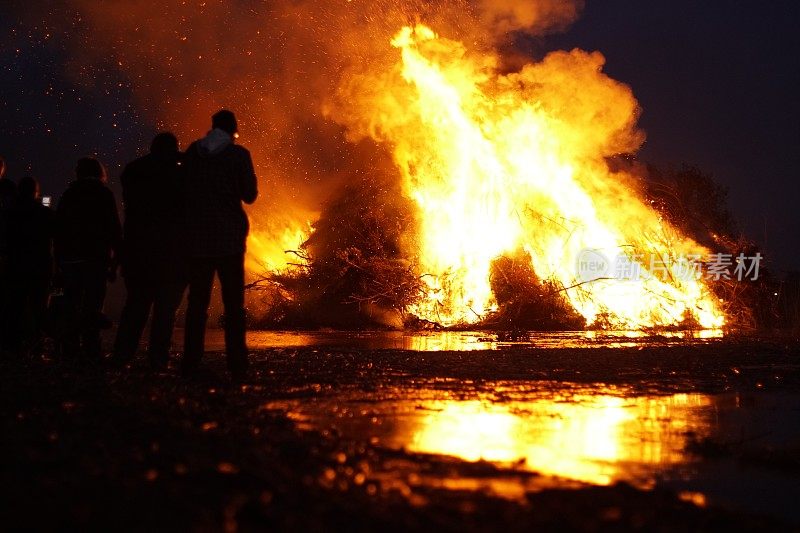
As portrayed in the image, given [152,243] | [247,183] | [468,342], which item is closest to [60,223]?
[152,243]

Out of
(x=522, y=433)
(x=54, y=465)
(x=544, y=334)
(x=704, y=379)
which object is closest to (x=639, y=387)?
(x=704, y=379)

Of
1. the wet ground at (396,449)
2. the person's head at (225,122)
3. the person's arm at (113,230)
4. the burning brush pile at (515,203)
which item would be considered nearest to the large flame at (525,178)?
the burning brush pile at (515,203)

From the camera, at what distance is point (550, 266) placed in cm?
1677

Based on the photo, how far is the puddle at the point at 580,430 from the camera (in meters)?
3.33

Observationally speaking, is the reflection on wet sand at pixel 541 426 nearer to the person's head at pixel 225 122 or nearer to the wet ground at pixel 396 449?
the wet ground at pixel 396 449

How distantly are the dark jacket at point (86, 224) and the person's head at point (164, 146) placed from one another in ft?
2.69

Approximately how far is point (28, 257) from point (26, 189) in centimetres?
70

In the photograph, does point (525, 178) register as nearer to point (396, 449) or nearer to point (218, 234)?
point (218, 234)

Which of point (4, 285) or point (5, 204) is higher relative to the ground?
point (5, 204)

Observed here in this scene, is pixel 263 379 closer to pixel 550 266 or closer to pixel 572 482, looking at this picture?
pixel 572 482

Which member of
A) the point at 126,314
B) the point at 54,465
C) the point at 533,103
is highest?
the point at 533,103

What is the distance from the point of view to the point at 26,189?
8180mm

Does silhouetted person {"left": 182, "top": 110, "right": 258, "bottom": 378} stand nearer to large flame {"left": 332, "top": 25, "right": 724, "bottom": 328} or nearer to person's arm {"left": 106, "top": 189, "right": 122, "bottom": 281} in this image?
person's arm {"left": 106, "top": 189, "right": 122, "bottom": 281}

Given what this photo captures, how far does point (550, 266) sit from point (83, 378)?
40.2ft
